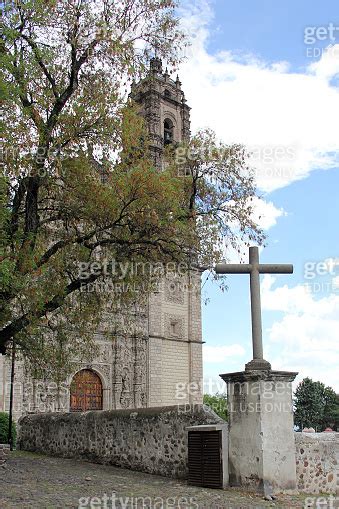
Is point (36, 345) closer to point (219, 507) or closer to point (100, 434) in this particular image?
point (100, 434)

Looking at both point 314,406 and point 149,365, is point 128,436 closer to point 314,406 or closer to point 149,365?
point 149,365

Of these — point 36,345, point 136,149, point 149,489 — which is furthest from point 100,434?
point 136,149

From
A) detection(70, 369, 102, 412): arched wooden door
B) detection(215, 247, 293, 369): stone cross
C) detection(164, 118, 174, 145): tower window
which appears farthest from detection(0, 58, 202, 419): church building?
detection(215, 247, 293, 369): stone cross

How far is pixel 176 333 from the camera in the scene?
100ft

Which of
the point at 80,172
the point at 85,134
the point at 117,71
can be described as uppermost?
the point at 117,71

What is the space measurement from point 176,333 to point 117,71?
20261 millimetres

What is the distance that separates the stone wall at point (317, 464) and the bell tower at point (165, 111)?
77.6 ft

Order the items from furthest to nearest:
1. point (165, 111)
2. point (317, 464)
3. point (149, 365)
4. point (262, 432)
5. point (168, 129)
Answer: point (168, 129) < point (165, 111) < point (149, 365) < point (317, 464) < point (262, 432)

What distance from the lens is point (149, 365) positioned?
28719 millimetres

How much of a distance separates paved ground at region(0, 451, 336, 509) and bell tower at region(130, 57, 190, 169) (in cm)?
2284

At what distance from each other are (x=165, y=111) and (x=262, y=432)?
28.0 meters

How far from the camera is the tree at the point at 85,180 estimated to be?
10922 mm

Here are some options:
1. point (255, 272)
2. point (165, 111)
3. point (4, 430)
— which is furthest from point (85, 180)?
point (165, 111)

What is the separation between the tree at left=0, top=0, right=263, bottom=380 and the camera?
10.9m
